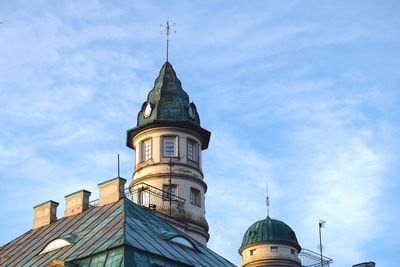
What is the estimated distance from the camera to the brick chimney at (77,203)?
59.5 metres

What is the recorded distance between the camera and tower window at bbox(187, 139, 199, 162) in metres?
72.0

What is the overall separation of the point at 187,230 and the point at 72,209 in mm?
11318

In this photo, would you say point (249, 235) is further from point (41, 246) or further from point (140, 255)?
point (140, 255)

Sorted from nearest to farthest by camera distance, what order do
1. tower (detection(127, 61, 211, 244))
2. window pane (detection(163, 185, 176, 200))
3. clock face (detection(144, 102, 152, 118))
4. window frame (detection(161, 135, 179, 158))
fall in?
window pane (detection(163, 185, 176, 200)) < tower (detection(127, 61, 211, 244)) < window frame (detection(161, 135, 179, 158)) < clock face (detection(144, 102, 152, 118))

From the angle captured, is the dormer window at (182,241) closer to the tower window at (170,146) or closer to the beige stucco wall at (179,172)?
the beige stucco wall at (179,172)

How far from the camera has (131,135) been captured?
74.4m

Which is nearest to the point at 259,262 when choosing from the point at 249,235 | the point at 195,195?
the point at 249,235

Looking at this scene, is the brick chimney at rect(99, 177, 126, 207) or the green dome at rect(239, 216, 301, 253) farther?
the green dome at rect(239, 216, 301, 253)

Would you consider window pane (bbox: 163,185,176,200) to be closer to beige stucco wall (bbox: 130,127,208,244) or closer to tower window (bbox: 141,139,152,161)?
beige stucco wall (bbox: 130,127,208,244)

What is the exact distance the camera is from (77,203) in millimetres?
60000

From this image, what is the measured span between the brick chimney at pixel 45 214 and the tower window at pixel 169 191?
10166 mm

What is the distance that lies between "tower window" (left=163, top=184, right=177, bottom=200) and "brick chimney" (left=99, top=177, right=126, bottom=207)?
10947mm

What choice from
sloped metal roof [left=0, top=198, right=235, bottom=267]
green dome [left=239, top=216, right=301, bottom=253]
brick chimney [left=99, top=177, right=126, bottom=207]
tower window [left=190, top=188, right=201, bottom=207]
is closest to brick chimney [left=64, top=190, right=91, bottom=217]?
sloped metal roof [left=0, top=198, right=235, bottom=267]

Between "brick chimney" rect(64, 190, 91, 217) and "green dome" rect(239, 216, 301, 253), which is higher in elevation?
"green dome" rect(239, 216, 301, 253)
